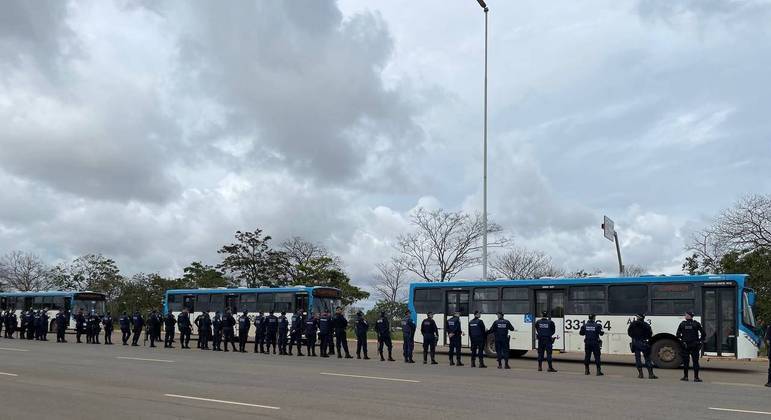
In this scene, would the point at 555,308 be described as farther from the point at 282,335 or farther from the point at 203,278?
the point at 203,278

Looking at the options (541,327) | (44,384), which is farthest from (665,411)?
(44,384)

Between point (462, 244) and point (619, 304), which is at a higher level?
point (462, 244)

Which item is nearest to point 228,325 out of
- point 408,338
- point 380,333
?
point 380,333

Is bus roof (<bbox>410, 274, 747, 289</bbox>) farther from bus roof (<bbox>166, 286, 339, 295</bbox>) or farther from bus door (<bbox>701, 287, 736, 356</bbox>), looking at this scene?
bus roof (<bbox>166, 286, 339, 295</bbox>)

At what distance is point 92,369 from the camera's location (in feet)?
55.9

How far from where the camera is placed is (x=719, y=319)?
20609 mm

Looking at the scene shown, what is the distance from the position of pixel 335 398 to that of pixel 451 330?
10666 mm

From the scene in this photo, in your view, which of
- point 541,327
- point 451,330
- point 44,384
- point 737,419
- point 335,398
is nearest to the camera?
point 737,419

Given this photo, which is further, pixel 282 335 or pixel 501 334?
pixel 282 335

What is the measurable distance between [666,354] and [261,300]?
18551 millimetres

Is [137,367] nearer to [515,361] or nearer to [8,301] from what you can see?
[515,361]

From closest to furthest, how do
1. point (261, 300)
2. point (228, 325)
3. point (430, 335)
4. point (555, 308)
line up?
point (430, 335)
point (555, 308)
point (228, 325)
point (261, 300)

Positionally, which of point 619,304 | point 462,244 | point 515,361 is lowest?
point 515,361

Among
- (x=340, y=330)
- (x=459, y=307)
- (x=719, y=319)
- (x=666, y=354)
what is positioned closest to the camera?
(x=719, y=319)
